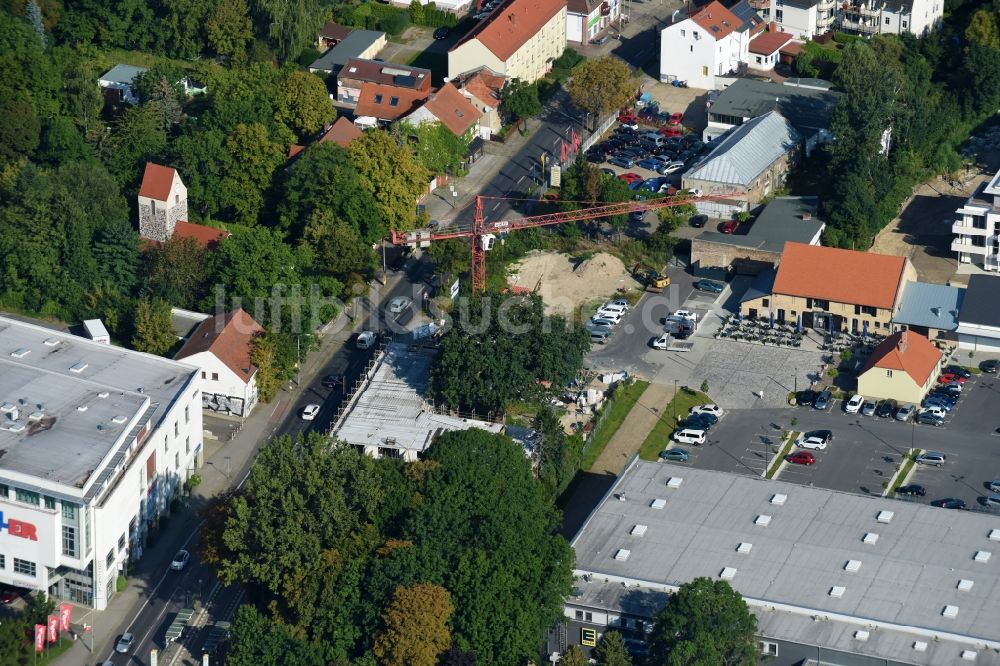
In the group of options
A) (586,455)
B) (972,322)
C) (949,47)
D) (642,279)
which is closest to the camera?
(586,455)

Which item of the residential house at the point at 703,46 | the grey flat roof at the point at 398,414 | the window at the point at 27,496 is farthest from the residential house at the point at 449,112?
the window at the point at 27,496

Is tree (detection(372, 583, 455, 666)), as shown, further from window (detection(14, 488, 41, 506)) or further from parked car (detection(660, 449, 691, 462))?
parked car (detection(660, 449, 691, 462))

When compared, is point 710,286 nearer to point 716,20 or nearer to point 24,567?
point 716,20

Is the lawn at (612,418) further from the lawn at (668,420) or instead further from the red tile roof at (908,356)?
the red tile roof at (908,356)

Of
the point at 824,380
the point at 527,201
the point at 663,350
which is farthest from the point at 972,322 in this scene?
the point at 527,201

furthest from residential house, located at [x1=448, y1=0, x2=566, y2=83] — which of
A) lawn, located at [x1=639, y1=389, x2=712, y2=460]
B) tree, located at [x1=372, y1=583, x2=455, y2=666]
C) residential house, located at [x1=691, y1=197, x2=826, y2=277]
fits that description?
tree, located at [x1=372, y1=583, x2=455, y2=666]

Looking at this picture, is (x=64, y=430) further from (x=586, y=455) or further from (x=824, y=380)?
(x=824, y=380)
